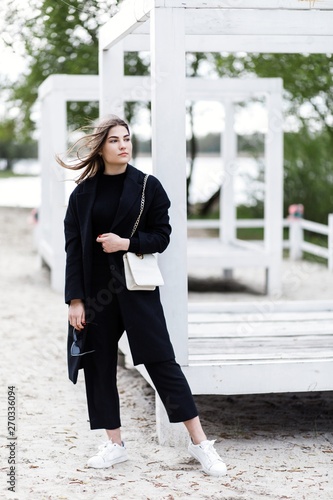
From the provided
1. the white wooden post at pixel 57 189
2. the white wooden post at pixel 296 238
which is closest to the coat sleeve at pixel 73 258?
the white wooden post at pixel 57 189

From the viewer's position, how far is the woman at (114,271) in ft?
15.0

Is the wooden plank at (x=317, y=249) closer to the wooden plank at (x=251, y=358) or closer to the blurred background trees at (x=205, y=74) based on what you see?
the blurred background trees at (x=205, y=74)

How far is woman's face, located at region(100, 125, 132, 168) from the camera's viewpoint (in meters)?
4.61

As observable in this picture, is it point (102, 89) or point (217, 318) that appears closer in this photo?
point (102, 89)

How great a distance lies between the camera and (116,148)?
4.60 metres

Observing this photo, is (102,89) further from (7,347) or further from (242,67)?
(242,67)

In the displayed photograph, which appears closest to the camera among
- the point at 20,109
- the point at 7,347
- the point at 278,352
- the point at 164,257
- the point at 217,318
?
the point at 164,257

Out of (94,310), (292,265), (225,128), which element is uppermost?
(225,128)

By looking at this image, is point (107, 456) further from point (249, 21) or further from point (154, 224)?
point (249, 21)

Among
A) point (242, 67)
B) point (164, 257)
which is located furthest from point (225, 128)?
point (164, 257)

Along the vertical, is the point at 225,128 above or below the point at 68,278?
above

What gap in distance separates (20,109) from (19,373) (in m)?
15.2

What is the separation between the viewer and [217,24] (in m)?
5.27

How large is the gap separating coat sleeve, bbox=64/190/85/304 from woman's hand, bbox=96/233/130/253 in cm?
15
